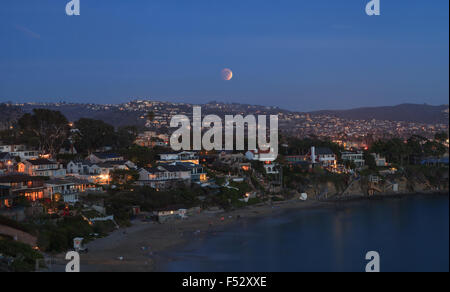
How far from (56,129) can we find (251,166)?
12867 millimetres

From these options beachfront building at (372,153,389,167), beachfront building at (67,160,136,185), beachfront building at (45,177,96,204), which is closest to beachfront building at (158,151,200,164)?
beachfront building at (67,160,136,185)

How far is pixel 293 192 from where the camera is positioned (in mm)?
29781

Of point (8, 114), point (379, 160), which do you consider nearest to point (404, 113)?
point (379, 160)

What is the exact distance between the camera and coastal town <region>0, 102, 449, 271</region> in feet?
58.3

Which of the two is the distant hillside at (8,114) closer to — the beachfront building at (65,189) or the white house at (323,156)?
the beachfront building at (65,189)

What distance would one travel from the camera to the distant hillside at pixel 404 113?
180 ft

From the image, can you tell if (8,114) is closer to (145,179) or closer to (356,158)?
(145,179)

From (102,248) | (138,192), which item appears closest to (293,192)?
(138,192)

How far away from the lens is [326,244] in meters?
19.5

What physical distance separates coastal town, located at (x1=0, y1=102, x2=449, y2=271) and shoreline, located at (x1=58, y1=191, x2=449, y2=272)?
23 cm

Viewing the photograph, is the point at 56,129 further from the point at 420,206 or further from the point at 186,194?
the point at 420,206

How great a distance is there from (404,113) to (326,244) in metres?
60.9

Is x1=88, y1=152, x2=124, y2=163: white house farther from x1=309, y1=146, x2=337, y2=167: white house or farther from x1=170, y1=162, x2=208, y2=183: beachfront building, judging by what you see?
x1=309, y1=146, x2=337, y2=167: white house

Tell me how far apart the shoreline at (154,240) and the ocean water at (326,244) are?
50cm
